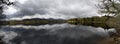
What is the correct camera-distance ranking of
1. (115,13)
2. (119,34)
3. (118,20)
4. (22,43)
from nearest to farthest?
(115,13)
(118,20)
(119,34)
(22,43)

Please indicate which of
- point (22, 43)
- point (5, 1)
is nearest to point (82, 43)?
point (22, 43)

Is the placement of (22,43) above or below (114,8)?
below

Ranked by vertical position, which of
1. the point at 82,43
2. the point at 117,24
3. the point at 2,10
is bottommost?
the point at 82,43

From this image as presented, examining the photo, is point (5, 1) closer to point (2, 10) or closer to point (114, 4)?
point (2, 10)

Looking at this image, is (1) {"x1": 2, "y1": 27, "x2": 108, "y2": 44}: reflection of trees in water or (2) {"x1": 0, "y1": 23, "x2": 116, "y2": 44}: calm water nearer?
(2) {"x1": 0, "y1": 23, "x2": 116, "y2": 44}: calm water

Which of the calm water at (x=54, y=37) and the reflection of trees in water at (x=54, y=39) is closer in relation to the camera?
the calm water at (x=54, y=37)

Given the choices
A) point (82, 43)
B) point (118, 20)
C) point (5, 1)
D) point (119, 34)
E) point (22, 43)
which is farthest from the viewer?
Answer: point (82, 43)

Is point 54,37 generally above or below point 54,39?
below

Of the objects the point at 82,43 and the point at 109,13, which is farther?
the point at 82,43

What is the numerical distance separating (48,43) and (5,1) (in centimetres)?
3686

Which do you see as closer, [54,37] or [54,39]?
[54,39]

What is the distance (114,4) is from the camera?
29.5m

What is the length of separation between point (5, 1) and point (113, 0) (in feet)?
33.1

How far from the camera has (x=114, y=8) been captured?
97.3 feet
